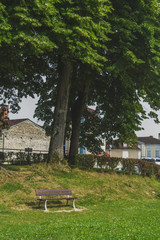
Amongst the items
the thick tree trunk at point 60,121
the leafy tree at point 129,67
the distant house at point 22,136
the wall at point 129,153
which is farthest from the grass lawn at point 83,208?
the wall at point 129,153

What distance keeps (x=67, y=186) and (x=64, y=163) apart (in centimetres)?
266

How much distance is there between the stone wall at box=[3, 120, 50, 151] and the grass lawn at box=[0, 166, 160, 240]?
1002 inches

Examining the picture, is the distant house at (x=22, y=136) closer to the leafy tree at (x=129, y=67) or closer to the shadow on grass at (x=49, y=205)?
the leafy tree at (x=129, y=67)

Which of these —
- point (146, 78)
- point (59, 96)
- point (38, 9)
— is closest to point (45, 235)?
point (38, 9)

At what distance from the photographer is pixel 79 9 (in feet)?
48.0

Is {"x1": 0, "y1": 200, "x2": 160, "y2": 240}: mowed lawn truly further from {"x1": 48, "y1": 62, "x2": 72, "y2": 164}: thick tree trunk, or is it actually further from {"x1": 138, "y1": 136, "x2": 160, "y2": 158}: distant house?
{"x1": 138, "y1": 136, "x2": 160, "y2": 158}: distant house

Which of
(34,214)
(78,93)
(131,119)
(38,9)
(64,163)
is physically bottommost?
(34,214)

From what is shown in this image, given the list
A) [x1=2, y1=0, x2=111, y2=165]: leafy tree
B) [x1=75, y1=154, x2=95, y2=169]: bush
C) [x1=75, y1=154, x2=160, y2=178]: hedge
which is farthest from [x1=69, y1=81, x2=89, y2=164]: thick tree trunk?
[x1=2, y1=0, x2=111, y2=165]: leafy tree

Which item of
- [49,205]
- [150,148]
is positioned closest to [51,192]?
[49,205]

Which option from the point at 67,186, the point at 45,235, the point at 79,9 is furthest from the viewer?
the point at 67,186

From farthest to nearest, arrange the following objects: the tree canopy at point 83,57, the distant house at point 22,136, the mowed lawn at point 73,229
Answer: the distant house at point 22,136
the tree canopy at point 83,57
the mowed lawn at point 73,229

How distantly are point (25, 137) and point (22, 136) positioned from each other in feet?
2.25

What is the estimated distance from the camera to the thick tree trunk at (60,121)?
18344mm

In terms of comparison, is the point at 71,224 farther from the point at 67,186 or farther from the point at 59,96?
the point at 59,96
